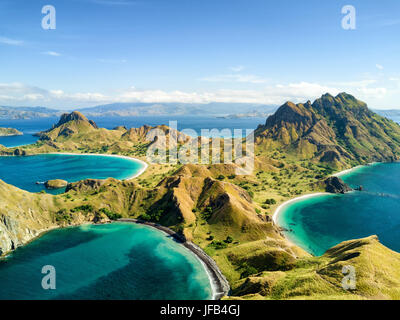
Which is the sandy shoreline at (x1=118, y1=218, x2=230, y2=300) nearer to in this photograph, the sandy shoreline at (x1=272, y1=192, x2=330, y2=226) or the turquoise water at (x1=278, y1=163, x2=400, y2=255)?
the turquoise water at (x1=278, y1=163, x2=400, y2=255)

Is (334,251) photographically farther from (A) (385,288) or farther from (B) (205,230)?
(B) (205,230)

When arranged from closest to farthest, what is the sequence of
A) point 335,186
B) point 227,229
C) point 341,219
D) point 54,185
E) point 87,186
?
1. point 227,229
2. point 341,219
3. point 87,186
4. point 335,186
5. point 54,185

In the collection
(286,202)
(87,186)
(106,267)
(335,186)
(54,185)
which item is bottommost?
(106,267)

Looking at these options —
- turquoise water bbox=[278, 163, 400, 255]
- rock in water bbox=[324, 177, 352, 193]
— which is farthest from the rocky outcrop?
rock in water bbox=[324, 177, 352, 193]

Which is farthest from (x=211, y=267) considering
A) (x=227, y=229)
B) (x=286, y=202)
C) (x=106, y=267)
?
(x=286, y=202)

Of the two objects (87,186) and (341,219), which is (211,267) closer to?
(341,219)

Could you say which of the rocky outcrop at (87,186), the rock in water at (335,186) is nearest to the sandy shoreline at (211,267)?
the rocky outcrop at (87,186)

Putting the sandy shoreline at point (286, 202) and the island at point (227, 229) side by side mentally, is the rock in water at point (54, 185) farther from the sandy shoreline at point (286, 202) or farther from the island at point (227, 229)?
the sandy shoreline at point (286, 202)
